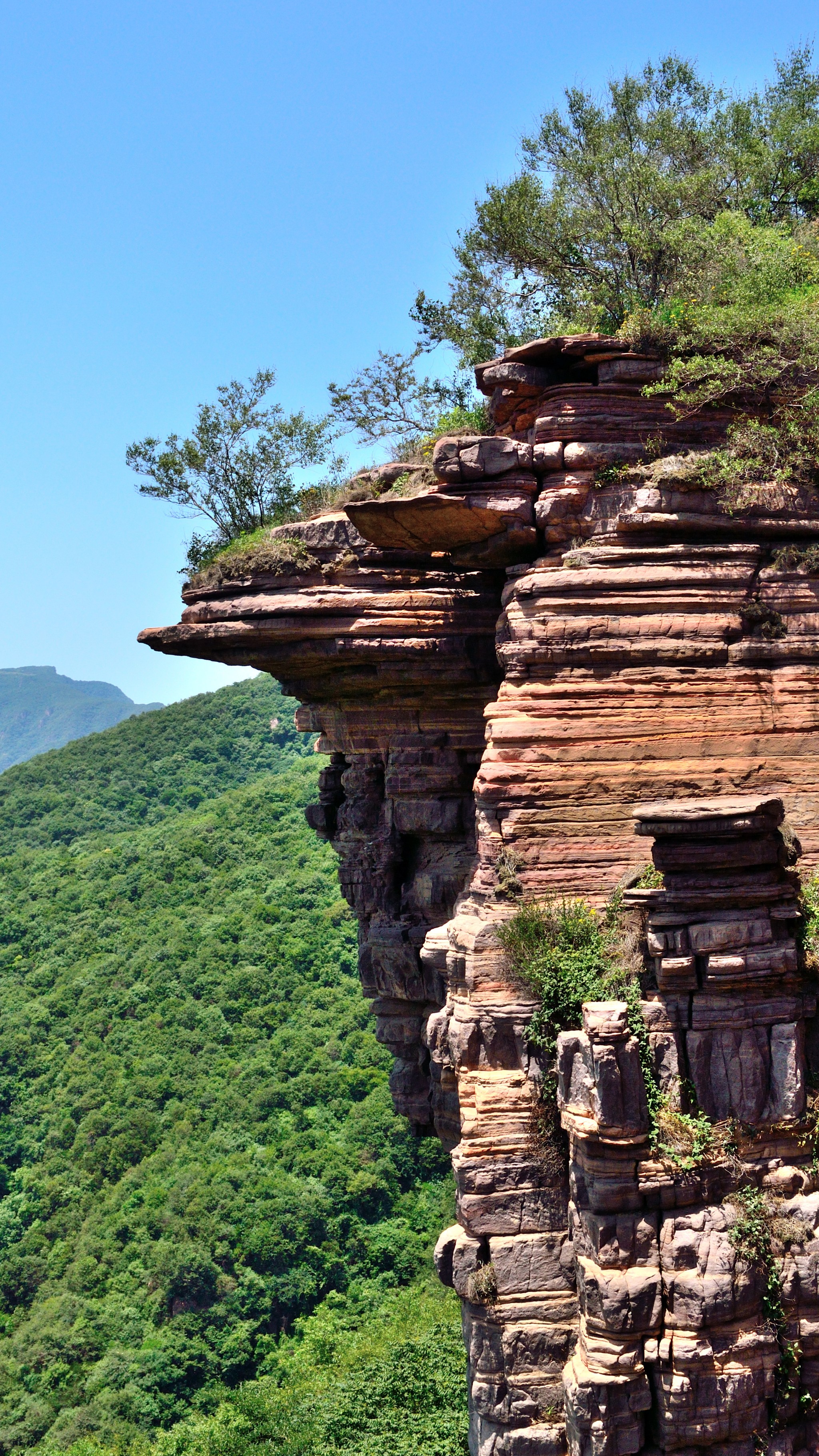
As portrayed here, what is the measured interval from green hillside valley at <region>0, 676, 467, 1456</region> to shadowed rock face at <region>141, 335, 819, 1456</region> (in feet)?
55.3

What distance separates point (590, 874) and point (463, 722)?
6.80m

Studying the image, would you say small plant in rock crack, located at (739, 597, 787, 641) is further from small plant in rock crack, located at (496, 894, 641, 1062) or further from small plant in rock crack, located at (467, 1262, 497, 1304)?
small plant in rock crack, located at (467, 1262, 497, 1304)

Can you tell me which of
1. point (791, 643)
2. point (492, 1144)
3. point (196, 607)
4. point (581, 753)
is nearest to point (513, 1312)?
point (492, 1144)

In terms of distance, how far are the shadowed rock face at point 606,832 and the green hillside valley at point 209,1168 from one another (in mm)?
16856

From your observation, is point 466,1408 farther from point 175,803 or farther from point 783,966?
point 175,803

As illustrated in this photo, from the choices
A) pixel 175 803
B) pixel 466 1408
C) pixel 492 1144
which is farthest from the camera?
pixel 175 803

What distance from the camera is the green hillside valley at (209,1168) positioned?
122ft

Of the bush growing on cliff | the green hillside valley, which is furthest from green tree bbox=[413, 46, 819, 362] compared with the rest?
the green hillside valley

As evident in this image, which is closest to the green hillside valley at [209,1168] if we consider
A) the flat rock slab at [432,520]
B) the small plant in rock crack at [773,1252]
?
the small plant in rock crack at [773,1252]

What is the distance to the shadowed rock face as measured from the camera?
12.9 m

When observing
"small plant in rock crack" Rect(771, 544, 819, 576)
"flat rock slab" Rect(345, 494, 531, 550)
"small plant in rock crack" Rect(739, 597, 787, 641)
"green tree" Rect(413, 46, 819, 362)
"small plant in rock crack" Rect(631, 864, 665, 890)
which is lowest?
"small plant in rock crack" Rect(631, 864, 665, 890)

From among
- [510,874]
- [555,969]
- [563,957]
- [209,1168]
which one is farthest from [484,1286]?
[209,1168]

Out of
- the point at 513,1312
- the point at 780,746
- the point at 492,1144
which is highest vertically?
→ the point at 780,746

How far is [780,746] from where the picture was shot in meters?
15.5
